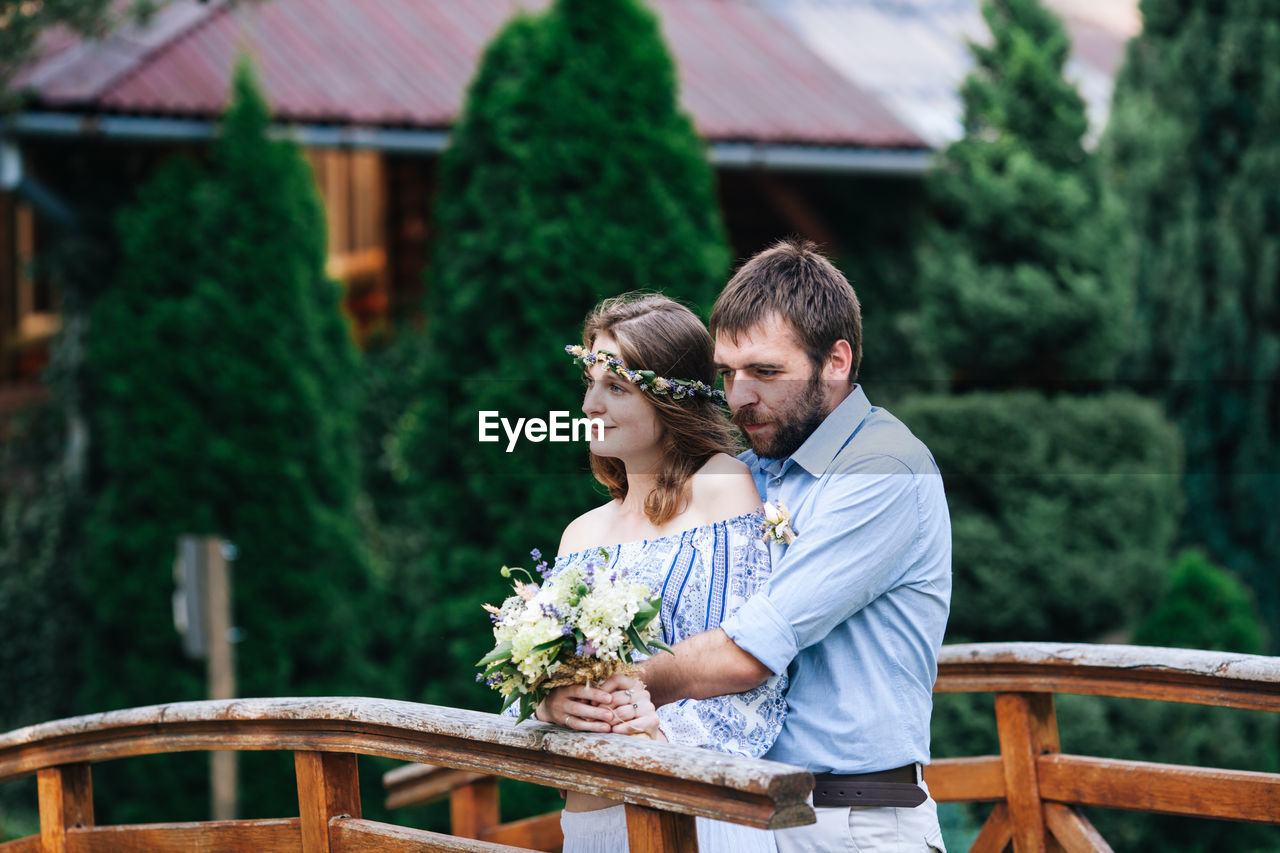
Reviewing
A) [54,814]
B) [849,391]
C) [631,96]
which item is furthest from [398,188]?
[849,391]

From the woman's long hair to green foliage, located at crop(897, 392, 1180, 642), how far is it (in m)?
4.85

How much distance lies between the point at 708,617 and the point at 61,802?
5.96 ft

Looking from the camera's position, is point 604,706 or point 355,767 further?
point 355,767

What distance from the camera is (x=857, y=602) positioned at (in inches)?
94.7

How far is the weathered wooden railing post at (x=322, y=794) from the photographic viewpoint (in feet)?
9.29

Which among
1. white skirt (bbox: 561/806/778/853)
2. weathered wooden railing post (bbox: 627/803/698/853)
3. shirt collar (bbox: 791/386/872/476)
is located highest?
shirt collar (bbox: 791/386/872/476)

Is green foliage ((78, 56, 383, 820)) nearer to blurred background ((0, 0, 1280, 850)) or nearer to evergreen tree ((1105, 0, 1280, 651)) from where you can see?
blurred background ((0, 0, 1280, 850))

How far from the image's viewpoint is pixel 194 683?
7.09m

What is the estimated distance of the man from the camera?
2.38 metres

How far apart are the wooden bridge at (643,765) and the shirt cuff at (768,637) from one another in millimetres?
259

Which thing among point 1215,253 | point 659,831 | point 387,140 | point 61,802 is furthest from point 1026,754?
point 1215,253

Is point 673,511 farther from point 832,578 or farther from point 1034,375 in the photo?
point 1034,375

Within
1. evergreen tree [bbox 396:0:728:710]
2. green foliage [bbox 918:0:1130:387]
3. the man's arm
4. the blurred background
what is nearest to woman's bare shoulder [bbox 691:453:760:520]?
the man's arm

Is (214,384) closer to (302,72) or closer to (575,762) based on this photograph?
(302,72)
